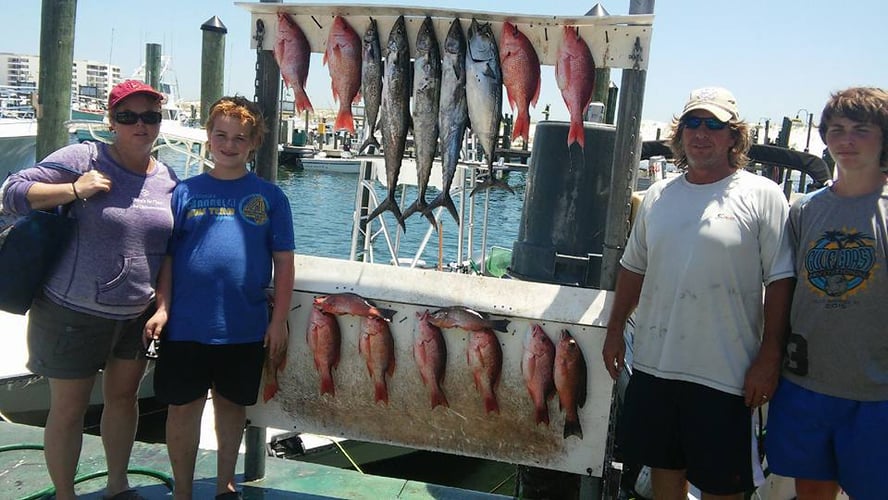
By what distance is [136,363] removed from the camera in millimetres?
2859

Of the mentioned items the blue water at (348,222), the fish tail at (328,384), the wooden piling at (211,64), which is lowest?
the blue water at (348,222)

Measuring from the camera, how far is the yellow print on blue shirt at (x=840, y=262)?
2.32 meters

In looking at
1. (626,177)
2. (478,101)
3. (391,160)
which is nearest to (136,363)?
(391,160)

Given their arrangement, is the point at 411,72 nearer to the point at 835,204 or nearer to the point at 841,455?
the point at 835,204

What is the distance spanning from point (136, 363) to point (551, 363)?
1.63m

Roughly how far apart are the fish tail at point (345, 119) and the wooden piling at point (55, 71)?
7012 mm

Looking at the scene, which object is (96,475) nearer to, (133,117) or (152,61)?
(133,117)

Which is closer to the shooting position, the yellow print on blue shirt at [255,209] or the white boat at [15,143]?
the yellow print on blue shirt at [255,209]

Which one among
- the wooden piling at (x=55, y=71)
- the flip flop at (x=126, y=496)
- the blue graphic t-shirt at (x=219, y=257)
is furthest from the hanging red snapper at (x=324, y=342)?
the wooden piling at (x=55, y=71)

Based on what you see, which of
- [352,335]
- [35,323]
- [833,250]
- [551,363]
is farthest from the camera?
[352,335]

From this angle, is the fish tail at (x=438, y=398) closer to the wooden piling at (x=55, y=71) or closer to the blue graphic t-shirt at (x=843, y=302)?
the blue graphic t-shirt at (x=843, y=302)

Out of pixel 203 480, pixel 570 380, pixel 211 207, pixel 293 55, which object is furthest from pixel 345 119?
pixel 203 480

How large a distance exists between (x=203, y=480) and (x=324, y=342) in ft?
3.16

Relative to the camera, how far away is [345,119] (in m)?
3.04
